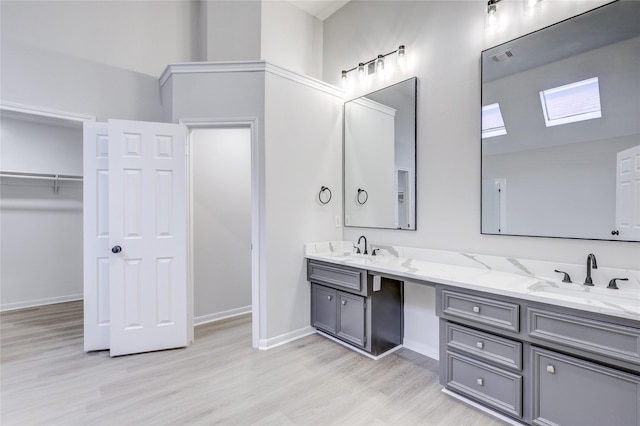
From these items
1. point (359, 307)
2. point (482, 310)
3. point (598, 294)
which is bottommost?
point (359, 307)

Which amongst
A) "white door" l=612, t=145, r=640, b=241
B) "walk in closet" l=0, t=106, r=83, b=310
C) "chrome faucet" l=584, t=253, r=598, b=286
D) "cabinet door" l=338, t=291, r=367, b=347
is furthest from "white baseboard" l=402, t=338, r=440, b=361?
"walk in closet" l=0, t=106, r=83, b=310

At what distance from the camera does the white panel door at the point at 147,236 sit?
2.71 metres

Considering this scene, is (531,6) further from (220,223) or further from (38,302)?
(38,302)

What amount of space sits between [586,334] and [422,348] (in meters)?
1.43

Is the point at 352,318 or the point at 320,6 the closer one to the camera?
the point at 352,318

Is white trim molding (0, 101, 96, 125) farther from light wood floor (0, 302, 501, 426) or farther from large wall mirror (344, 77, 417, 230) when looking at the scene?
large wall mirror (344, 77, 417, 230)

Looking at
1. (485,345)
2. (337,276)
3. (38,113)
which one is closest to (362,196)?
(337,276)

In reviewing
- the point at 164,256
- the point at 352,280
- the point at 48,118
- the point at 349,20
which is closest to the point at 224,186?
the point at 164,256

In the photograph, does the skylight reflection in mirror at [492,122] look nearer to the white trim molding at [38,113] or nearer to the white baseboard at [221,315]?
the white baseboard at [221,315]

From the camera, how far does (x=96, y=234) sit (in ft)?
9.25

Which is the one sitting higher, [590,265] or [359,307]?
[590,265]

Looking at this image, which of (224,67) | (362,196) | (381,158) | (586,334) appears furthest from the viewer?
(362,196)

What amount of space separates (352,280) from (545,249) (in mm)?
1441

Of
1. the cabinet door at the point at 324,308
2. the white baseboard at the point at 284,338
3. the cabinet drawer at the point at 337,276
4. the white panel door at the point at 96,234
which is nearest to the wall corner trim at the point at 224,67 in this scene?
the white panel door at the point at 96,234
